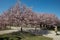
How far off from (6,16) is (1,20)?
1520 mm

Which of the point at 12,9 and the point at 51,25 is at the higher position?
the point at 12,9

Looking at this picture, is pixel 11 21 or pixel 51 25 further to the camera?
pixel 51 25

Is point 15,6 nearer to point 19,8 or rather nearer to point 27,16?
point 19,8

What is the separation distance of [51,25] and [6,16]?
1498 centimetres

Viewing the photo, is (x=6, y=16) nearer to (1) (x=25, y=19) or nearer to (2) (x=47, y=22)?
(1) (x=25, y=19)

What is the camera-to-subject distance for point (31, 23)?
2508 cm

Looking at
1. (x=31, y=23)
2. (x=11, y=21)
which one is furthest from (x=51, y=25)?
(x=11, y=21)

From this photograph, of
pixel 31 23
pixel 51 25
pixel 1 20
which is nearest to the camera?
pixel 1 20

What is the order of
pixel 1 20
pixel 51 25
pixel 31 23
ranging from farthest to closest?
pixel 51 25, pixel 31 23, pixel 1 20

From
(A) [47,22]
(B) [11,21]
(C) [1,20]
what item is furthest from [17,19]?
(A) [47,22]

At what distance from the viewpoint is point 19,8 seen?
25.2m

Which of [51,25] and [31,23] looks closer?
[31,23]

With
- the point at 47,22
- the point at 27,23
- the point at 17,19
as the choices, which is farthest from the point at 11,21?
the point at 47,22

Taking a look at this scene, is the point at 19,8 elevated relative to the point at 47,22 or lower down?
elevated
